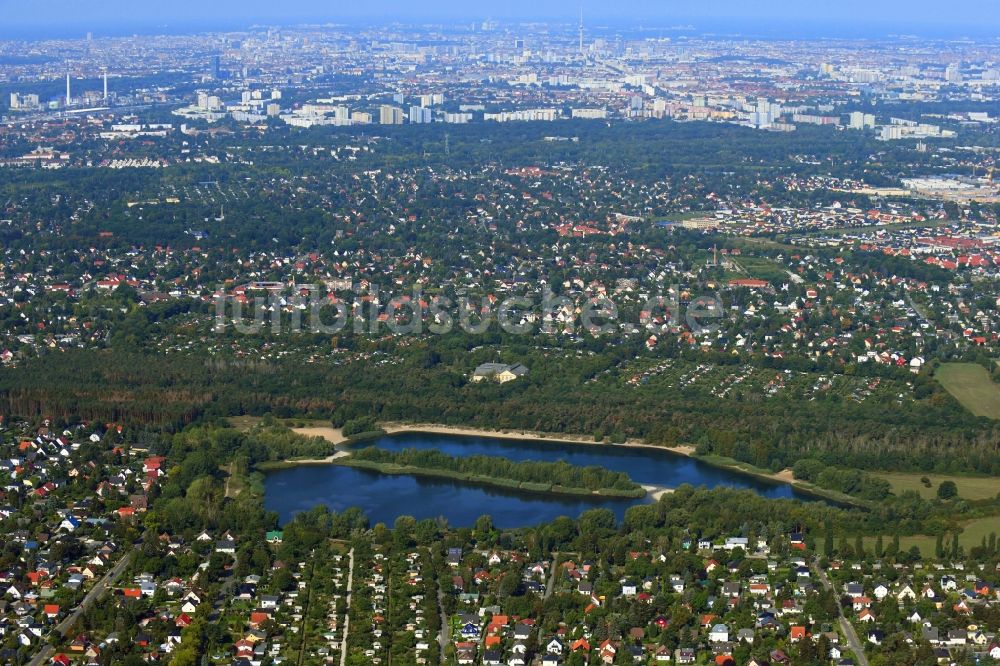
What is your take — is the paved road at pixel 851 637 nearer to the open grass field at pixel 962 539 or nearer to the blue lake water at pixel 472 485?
the open grass field at pixel 962 539

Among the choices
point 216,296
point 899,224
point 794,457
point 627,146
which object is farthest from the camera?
point 627,146

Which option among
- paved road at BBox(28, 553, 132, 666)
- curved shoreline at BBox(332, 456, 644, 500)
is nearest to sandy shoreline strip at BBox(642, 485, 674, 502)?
curved shoreline at BBox(332, 456, 644, 500)

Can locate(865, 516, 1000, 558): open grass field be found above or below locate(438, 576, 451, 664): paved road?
above

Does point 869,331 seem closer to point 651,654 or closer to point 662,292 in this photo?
point 662,292

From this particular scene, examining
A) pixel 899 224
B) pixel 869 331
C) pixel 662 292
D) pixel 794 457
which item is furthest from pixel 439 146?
pixel 794 457

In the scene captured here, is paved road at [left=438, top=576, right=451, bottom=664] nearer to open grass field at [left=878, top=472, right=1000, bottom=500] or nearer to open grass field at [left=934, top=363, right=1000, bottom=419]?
open grass field at [left=878, top=472, right=1000, bottom=500]

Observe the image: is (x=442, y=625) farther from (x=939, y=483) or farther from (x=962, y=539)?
(x=939, y=483)

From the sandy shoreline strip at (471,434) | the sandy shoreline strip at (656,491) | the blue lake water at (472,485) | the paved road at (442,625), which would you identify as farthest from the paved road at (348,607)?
the sandy shoreline strip at (471,434)
